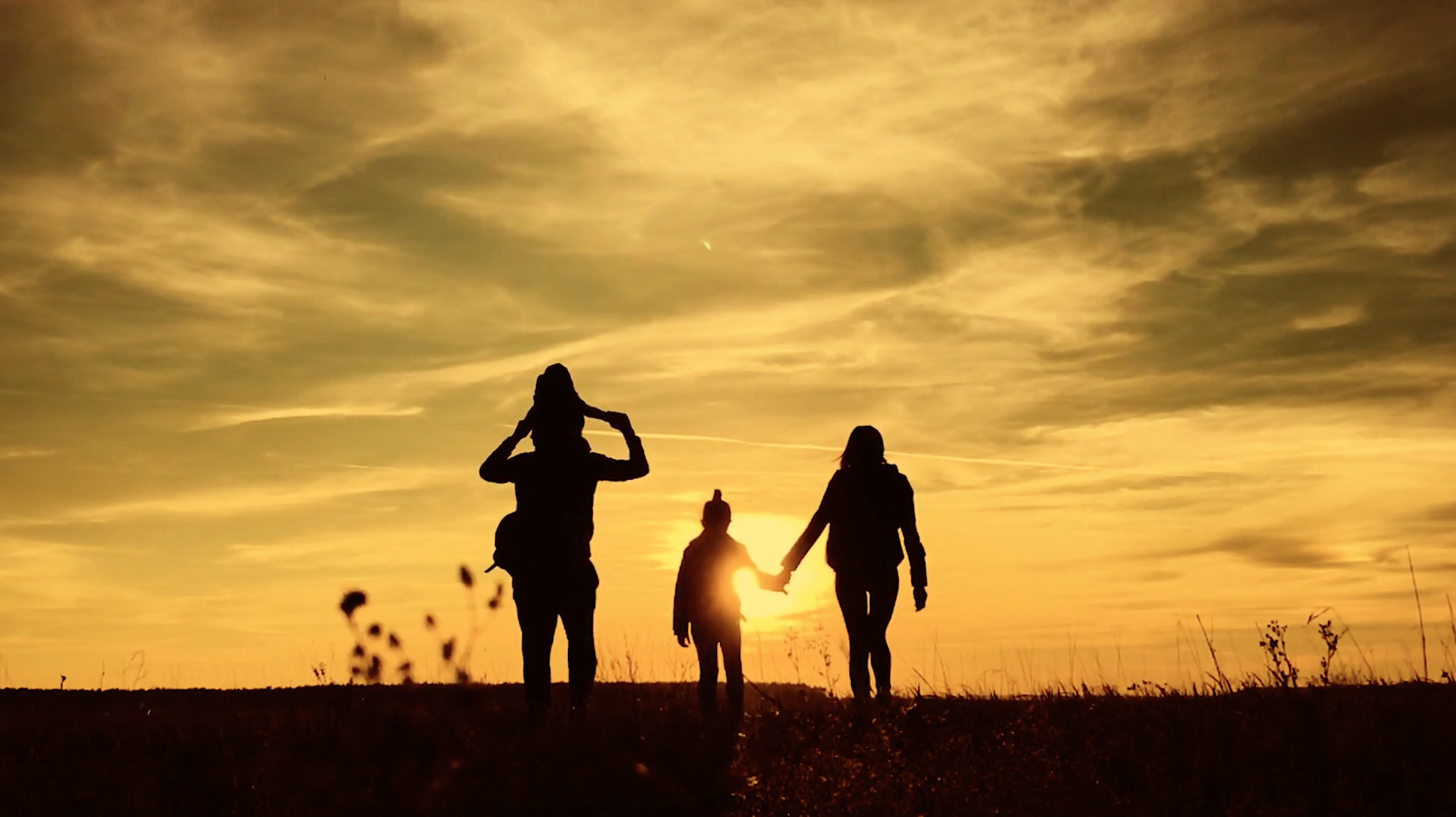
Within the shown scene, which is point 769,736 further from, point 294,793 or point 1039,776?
point 294,793

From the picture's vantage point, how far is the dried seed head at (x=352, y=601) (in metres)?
10.6

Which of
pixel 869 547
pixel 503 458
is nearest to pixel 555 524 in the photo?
pixel 503 458

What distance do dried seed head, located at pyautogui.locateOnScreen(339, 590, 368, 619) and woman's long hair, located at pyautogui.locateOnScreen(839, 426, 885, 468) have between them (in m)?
5.02

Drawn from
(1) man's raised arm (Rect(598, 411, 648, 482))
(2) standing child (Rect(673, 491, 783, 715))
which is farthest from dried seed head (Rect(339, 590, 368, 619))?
(2) standing child (Rect(673, 491, 783, 715))

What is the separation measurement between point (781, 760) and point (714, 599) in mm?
→ 4327

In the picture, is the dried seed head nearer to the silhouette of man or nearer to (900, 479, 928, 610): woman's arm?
the silhouette of man

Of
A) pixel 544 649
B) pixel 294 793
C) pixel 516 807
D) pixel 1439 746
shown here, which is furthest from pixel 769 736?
pixel 1439 746

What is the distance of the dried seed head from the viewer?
A: 34.8ft

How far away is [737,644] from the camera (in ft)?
46.6

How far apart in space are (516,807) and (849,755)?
2598 mm

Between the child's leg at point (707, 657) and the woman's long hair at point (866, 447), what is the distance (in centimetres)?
235

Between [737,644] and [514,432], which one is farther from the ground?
[514,432]

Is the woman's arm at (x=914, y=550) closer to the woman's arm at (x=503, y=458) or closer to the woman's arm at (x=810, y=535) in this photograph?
the woman's arm at (x=810, y=535)

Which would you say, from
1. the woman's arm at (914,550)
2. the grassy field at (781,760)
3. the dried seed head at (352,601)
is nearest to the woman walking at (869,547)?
the woman's arm at (914,550)
